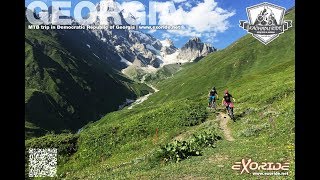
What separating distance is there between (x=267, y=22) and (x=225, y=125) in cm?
1773

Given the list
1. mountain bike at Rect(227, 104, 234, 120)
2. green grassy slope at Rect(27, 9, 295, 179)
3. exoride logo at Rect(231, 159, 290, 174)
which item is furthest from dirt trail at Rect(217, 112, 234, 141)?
exoride logo at Rect(231, 159, 290, 174)

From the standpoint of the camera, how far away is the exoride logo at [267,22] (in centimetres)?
2458

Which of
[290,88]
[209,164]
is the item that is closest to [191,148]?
[209,164]

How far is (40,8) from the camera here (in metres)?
25.9

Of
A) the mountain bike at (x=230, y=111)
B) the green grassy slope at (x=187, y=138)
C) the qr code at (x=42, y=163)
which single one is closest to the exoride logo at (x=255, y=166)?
the green grassy slope at (x=187, y=138)

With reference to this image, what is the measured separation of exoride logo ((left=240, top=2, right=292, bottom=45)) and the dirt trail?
11.8 metres

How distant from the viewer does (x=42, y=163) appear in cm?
2392

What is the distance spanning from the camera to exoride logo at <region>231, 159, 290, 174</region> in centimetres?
2252

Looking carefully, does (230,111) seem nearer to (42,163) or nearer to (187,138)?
(187,138)

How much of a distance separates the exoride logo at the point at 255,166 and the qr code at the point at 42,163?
10.8 m

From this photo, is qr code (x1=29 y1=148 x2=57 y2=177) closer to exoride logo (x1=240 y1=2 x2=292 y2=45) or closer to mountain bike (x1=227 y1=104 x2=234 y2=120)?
exoride logo (x1=240 y1=2 x2=292 y2=45)

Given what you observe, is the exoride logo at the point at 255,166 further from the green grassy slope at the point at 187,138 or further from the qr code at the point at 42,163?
the qr code at the point at 42,163

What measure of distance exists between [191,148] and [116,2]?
12205 millimetres
